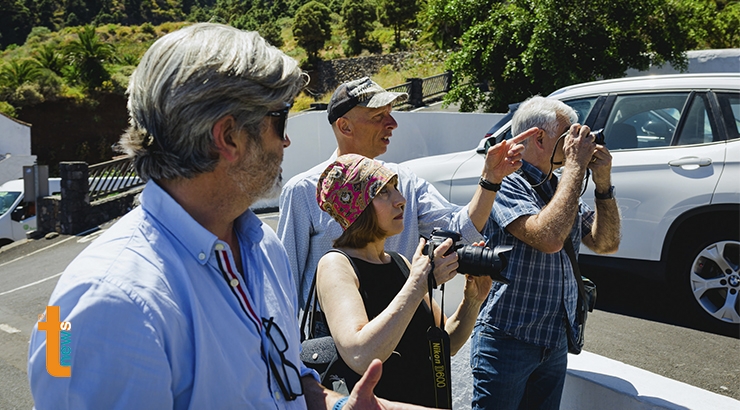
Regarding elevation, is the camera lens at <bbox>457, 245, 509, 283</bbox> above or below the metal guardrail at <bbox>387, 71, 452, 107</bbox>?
above

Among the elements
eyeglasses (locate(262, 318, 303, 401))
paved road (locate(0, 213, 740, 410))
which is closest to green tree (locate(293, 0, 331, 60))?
paved road (locate(0, 213, 740, 410))

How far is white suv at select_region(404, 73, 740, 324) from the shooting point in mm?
5031

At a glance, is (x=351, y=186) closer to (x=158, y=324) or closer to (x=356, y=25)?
(x=158, y=324)

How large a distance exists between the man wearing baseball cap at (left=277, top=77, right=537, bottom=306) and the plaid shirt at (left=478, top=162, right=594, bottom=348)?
0.40 feet

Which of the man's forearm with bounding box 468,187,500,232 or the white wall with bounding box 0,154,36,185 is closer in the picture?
the man's forearm with bounding box 468,187,500,232

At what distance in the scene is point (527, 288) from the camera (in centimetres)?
265

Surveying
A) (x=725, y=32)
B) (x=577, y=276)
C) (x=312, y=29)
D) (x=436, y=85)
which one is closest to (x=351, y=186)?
(x=577, y=276)

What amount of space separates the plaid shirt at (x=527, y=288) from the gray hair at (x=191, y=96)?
58.5 inches

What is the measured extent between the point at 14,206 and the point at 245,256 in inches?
712

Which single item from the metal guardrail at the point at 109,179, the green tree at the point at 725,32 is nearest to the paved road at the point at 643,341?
the metal guardrail at the point at 109,179

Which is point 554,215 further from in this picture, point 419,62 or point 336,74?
point 336,74

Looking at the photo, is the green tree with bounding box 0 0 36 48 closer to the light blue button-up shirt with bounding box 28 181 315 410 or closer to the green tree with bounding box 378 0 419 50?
the green tree with bounding box 378 0 419 50

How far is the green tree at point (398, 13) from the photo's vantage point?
44.3 m

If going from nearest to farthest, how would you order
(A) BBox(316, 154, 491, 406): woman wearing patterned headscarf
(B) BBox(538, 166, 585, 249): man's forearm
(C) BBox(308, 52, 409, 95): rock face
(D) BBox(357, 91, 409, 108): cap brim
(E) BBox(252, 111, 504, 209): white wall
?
(A) BBox(316, 154, 491, 406): woman wearing patterned headscarf
(B) BBox(538, 166, 585, 249): man's forearm
(D) BBox(357, 91, 409, 108): cap brim
(E) BBox(252, 111, 504, 209): white wall
(C) BBox(308, 52, 409, 95): rock face
